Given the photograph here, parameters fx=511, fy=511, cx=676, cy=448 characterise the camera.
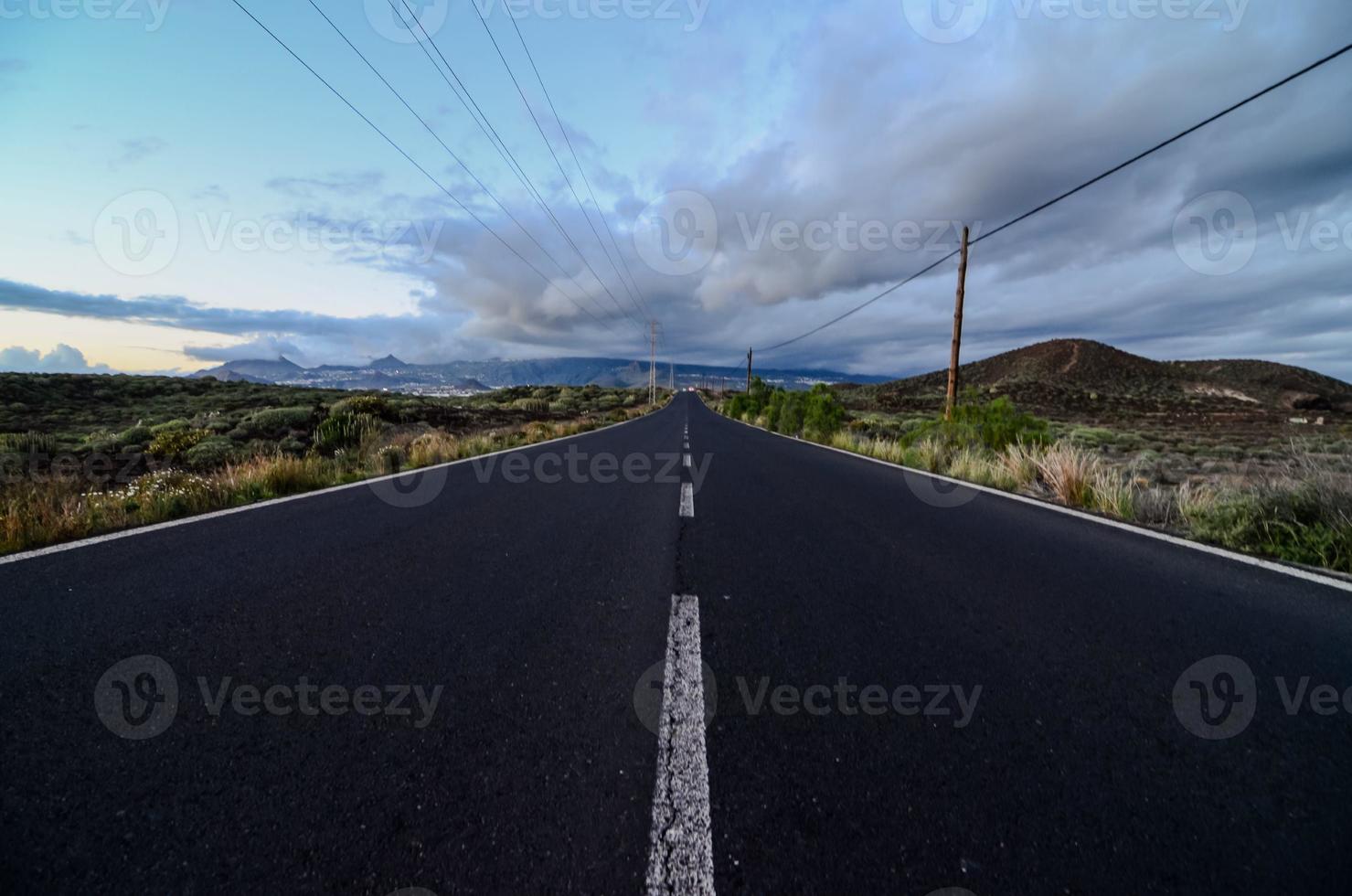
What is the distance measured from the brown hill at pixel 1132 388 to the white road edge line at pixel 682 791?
48.4m

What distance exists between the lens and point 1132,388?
64375 mm

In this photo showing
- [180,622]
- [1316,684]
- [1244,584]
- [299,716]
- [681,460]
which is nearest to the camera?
[299,716]

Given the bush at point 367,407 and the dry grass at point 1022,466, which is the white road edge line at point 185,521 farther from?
the bush at point 367,407

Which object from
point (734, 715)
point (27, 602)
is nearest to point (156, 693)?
point (27, 602)

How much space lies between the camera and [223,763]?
1.65 m

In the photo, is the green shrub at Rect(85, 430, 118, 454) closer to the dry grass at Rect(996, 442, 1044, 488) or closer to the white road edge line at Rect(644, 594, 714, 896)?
the white road edge line at Rect(644, 594, 714, 896)

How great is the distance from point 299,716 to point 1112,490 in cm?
790

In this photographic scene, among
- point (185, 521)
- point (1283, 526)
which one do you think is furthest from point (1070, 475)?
point (185, 521)

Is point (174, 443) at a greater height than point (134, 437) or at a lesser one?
greater

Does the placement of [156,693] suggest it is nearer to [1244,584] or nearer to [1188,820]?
[1188,820]

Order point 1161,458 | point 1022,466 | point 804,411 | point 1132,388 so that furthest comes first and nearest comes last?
1. point 1132,388
2. point 804,411
3. point 1161,458
4. point 1022,466

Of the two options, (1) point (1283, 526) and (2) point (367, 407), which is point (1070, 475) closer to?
(1) point (1283, 526)

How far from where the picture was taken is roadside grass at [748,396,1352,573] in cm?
425

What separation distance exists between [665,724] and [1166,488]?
1004 cm
